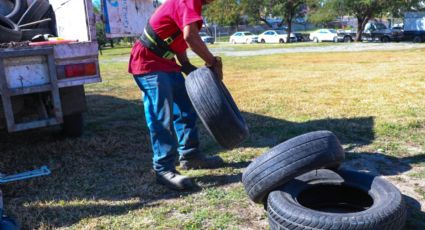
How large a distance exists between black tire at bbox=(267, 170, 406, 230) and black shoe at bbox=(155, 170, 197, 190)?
0.99 m

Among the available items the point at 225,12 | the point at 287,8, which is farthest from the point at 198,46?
the point at 225,12

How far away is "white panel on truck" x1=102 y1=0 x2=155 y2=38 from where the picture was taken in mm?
5227

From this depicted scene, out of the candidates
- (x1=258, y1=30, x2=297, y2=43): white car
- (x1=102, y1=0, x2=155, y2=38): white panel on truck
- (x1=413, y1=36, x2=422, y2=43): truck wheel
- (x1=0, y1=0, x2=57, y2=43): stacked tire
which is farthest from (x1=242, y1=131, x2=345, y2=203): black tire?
(x1=258, y1=30, x2=297, y2=43): white car

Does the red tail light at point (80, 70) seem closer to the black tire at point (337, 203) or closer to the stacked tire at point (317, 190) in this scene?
the stacked tire at point (317, 190)

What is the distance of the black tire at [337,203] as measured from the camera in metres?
2.68

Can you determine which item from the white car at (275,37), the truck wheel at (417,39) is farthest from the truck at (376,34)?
the white car at (275,37)

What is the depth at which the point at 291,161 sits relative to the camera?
309 cm

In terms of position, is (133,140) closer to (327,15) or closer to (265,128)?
(265,128)

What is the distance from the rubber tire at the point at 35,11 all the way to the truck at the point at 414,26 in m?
36.0

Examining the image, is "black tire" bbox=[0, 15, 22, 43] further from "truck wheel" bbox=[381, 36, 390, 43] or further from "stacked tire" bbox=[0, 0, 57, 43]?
"truck wheel" bbox=[381, 36, 390, 43]

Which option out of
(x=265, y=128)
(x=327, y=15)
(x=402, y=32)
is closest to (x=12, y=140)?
(x=265, y=128)

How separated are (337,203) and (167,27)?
199 centimetres

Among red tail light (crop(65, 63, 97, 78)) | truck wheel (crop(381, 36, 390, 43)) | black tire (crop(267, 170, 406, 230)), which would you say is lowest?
truck wheel (crop(381, 36, 390, 43))

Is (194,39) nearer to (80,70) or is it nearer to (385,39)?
(80,70)
